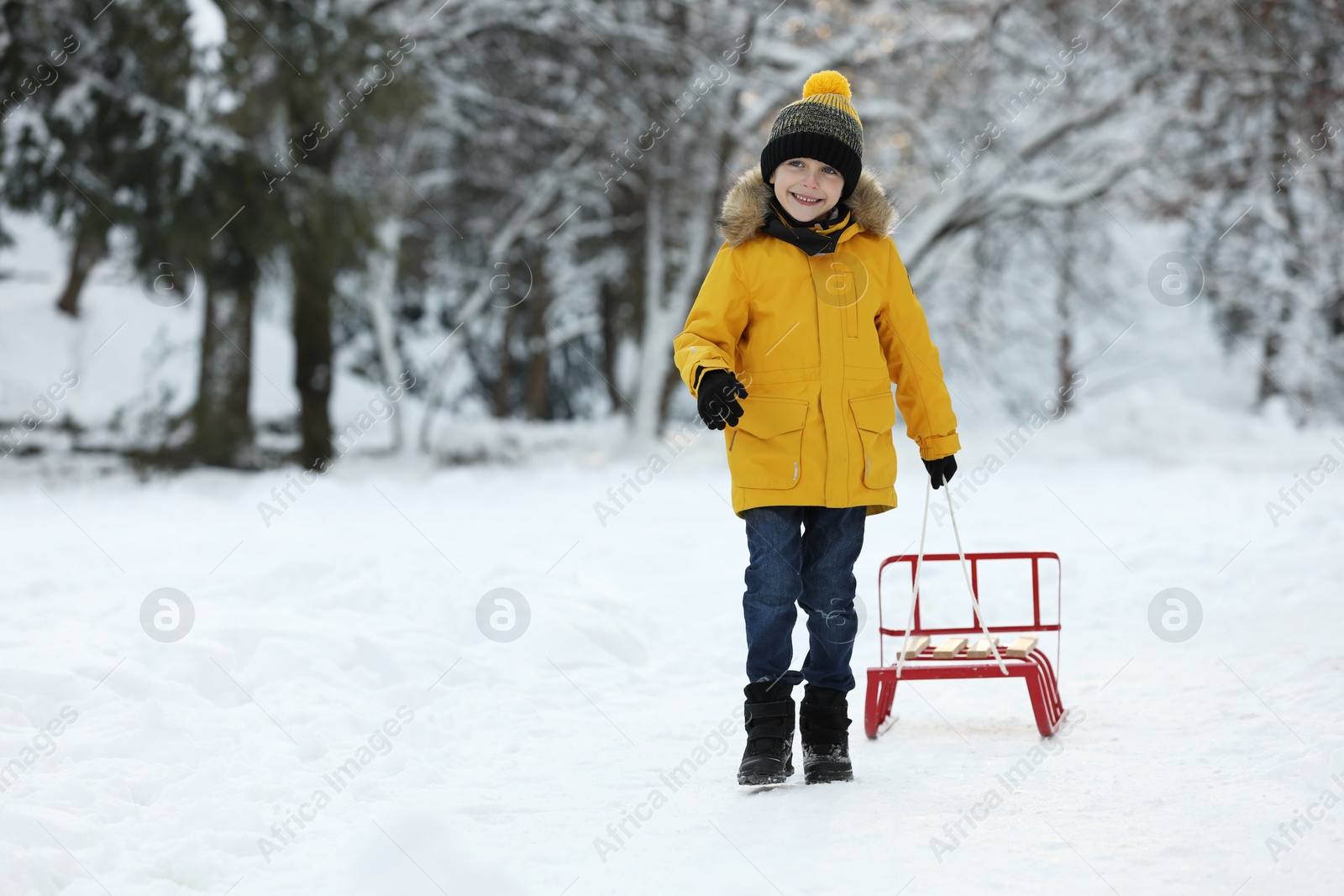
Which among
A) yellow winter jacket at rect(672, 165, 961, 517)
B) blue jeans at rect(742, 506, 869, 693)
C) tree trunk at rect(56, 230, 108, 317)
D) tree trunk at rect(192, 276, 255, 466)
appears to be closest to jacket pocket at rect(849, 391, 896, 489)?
yellow winter jacket at rect(672, 165, 961, 517)

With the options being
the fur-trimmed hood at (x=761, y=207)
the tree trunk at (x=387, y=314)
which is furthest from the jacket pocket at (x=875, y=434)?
the tree trunk at (x=387, y=314)

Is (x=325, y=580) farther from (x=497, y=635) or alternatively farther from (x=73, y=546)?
(x=73, y=546)

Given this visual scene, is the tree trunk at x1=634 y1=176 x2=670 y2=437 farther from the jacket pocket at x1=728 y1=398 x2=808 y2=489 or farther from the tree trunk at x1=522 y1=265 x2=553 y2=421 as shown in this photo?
the jacket pocket at x1=728 y1=398 x2=808 y2=489

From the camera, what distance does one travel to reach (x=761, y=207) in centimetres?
328

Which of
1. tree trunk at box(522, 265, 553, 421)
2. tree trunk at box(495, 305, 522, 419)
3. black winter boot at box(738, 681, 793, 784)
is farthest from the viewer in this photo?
tree trunk at box(495, 305, 522, 419)

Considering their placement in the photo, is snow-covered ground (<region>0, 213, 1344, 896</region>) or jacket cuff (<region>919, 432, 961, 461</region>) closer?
snow-covered ground (<region>0, 213, 1344, 896</region>)

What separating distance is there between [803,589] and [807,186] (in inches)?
43.1

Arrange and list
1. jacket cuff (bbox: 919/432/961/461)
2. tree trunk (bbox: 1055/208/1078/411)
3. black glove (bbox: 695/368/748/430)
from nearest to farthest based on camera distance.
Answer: black glove (bbox: 695/368/748/430), jacket cuff (bbox: 919/432/961/461), tree trunk (bbox: 1055/208/1078/411)

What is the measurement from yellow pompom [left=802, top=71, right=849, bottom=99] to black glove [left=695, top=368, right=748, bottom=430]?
0.95m

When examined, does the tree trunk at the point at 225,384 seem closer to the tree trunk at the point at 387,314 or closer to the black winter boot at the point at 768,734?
the tree trunk at the point at 387,314

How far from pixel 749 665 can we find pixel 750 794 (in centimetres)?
35

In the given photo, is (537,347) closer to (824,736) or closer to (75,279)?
(75,279)

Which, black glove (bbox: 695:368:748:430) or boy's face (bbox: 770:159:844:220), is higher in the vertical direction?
boy's face (bbox: 770:159:844:220)

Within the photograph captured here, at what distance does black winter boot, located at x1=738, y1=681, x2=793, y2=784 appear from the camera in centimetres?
312
